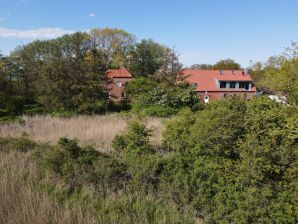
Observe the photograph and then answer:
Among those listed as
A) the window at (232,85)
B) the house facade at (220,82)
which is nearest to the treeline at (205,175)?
the house facade at (220,82)

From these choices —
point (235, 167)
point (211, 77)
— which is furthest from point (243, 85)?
point (235, 167)

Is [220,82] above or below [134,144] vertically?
above

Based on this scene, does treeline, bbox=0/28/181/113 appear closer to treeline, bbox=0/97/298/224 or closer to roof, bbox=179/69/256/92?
treeline, bbox=0/97/298/224

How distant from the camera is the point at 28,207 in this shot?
14.9 feet

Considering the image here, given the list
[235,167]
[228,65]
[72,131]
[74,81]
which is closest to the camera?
[235,167]

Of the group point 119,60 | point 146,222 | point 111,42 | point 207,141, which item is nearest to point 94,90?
point 207,141

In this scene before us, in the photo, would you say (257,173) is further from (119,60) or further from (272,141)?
(119,60)

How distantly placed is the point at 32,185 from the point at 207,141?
11.4 feet

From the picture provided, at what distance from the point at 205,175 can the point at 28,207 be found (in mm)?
3130

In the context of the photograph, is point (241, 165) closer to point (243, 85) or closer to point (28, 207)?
point (28, 207)

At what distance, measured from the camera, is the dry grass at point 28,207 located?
4297mm

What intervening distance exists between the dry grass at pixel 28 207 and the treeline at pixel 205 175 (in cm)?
38

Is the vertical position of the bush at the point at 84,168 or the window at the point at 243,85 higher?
the window at the point at 243,85

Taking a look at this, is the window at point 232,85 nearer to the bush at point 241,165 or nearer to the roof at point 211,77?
the roof at point 211,77
